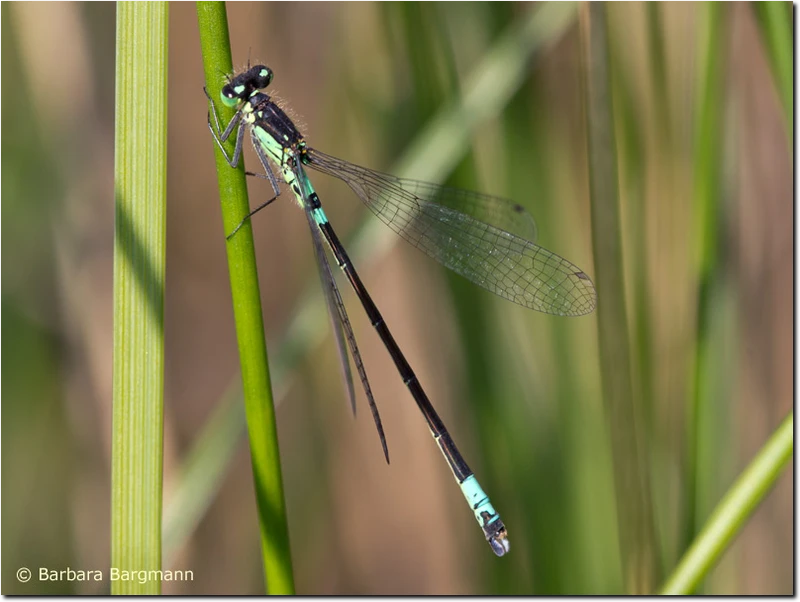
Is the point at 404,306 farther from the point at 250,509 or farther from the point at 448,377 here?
the point at 250,509

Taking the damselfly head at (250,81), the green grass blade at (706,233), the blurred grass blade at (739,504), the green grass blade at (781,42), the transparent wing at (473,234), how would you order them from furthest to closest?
1. the transparent wing at (473,234)
2. the green grass blade at (706,233)
3. the damselfly head at (250,81)
4. the green grass blade at (781,42)
5. the blurred grass blade at (739,504)

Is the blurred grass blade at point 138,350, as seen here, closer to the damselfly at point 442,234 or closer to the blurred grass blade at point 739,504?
the damselfly at point 442,234

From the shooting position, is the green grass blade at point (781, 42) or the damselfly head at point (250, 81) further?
the damselfly head at point (250, 81)

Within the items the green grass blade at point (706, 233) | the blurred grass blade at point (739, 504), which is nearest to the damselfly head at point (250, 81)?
the green grass blade at point (706, 233)

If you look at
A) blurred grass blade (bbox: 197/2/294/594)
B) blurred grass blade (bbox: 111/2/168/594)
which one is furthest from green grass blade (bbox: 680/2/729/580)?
blurred grass blade (bbox: 111/2/168/594)

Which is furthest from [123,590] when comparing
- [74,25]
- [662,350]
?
[74,25]
